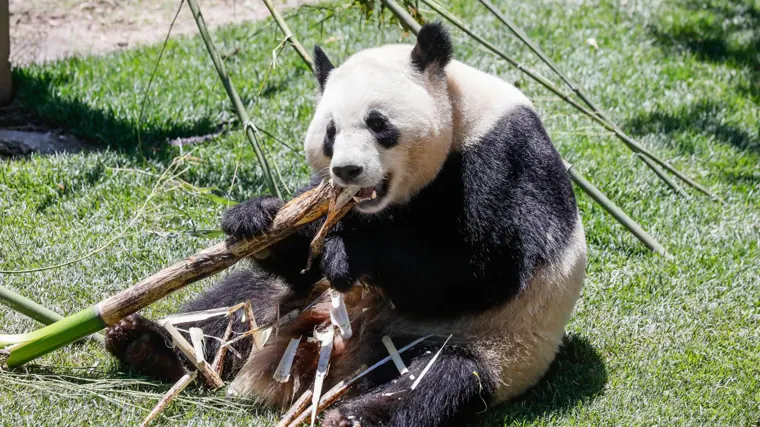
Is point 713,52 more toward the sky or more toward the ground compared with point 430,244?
more toward the ground

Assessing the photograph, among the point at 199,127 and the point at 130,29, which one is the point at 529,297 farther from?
the point at 130,29

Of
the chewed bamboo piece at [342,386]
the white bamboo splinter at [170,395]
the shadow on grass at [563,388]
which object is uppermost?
the white bamboo splinter at [170,395]

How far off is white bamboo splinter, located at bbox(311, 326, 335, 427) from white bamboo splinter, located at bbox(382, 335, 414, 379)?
29 cm

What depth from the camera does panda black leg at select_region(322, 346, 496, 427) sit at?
384 cm

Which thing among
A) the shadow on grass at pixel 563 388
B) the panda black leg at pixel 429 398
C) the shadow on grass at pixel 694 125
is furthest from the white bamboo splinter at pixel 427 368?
the shadow on grass at pixel 694 125

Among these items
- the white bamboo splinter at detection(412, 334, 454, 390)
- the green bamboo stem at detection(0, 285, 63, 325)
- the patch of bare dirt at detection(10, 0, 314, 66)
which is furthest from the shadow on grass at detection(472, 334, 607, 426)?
the patch of bare dirt at detection(10, 0, 314, 66)

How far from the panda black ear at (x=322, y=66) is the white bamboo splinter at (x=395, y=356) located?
1.31 m

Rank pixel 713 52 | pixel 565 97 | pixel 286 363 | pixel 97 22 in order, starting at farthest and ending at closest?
1. pixel 97 22
2. pixel 713 52
3. pixel 565 97
4. pixel 286 363

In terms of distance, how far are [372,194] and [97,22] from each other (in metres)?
6.10

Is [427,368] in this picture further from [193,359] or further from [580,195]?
[580,195]

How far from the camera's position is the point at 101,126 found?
22.5 ft

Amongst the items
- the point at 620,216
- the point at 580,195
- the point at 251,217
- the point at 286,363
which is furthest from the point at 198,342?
the point at 580,195

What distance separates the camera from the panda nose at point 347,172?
363cm

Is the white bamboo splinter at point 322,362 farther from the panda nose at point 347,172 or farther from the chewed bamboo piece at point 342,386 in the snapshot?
the panda nose at point 347,172
